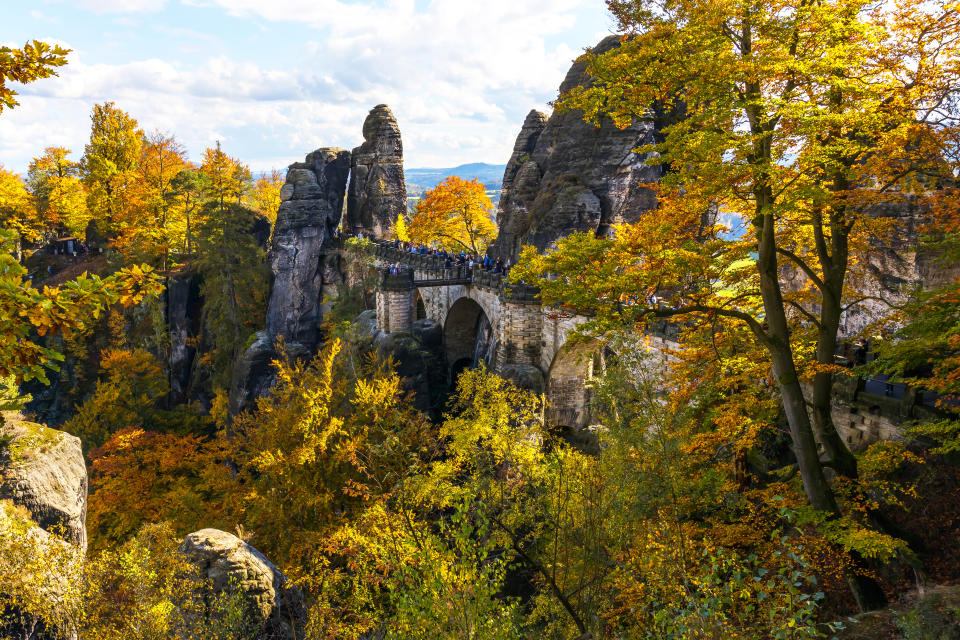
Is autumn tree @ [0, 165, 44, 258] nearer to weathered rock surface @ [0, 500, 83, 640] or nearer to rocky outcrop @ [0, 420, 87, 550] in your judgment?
rocky outcrop @ [0, 420, 87, 550]

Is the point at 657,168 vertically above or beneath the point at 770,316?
above

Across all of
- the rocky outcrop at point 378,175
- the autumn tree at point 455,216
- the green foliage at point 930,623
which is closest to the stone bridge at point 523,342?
the autumn tree at point 455,216

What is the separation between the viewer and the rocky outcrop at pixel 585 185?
101 ft

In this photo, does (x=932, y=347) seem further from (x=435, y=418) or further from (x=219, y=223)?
(x=219, y=223)

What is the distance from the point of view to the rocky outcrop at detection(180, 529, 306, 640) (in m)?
10.5

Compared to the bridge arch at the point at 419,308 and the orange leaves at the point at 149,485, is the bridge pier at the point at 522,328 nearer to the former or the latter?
the bridge arch at the point at 419,308

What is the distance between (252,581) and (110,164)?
4644 centimetres

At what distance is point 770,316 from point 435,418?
2374 centimetres

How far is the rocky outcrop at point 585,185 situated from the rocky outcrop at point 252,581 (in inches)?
879

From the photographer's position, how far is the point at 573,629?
10781 millimetres

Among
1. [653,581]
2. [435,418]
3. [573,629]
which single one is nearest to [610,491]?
[573,629]

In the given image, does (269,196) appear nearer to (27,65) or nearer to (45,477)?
(45,477)

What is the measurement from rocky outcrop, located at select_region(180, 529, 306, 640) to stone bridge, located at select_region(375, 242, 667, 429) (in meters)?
11.7

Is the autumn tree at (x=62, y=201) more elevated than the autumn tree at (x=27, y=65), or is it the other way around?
the autumn tree at (x=62, y=201)
